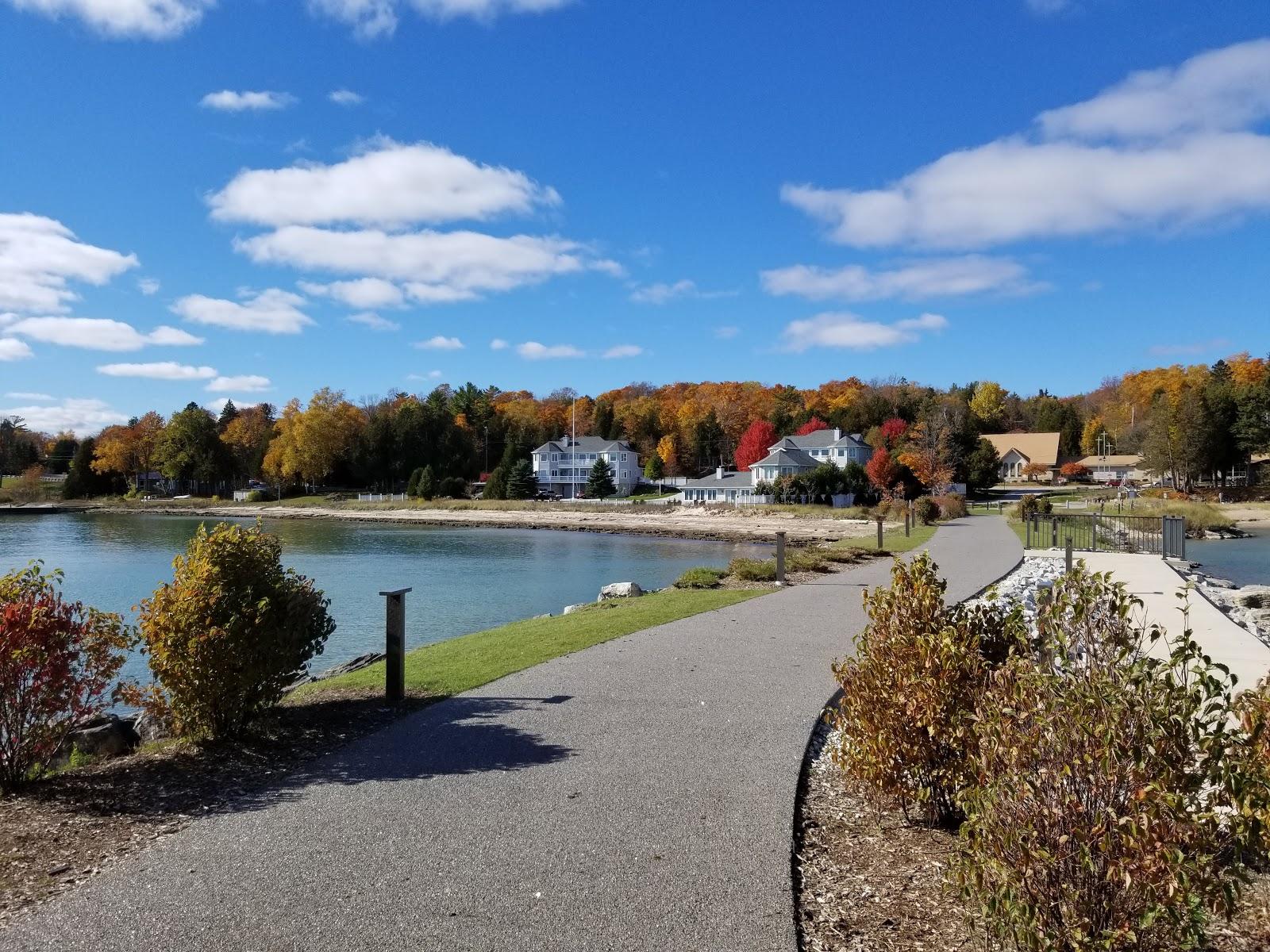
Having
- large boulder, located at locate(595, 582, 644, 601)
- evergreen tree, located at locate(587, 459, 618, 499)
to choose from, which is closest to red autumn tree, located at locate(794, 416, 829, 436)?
evergreen tree, located at locate(587, 459, 618, 499)

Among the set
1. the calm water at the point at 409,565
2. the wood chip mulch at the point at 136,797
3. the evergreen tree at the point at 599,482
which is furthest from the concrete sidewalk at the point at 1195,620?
the evergreen tree at the point at 599,482

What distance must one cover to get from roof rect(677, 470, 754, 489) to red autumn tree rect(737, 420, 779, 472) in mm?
5599

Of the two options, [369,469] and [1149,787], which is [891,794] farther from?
[369,469]

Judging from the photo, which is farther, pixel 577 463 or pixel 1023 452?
pixel 1023 452

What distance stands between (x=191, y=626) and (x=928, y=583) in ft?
17.5

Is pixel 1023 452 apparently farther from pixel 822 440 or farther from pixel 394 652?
pixel 394 652

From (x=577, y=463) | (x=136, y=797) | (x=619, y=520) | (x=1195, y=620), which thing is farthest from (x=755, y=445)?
(x=136, y=797)

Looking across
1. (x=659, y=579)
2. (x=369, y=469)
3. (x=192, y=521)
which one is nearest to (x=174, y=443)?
(x=369, y=469)

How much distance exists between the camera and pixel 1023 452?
10612cm

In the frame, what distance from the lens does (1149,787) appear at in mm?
3066

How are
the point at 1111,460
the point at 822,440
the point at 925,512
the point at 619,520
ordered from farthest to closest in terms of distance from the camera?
the point at 1111,460 → the point at 822,440 → the point at 619,520 → the point at 925,512

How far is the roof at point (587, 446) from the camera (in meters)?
97.4

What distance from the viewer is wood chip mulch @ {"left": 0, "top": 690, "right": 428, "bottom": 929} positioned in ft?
15.4

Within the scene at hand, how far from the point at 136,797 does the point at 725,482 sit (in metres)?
74.2
